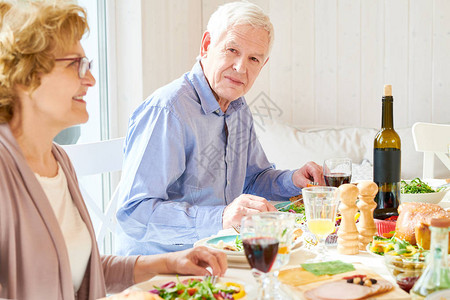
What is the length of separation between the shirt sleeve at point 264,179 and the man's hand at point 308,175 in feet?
0.13

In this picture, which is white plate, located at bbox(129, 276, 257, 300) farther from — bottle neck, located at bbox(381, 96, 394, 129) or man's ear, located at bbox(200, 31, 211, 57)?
man's ear, located at bbox(200, 31, 211, 57)

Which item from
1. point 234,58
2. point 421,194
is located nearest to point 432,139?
point 421,194

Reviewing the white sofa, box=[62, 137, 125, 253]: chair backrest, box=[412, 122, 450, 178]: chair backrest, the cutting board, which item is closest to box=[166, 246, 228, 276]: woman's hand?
the cutting board

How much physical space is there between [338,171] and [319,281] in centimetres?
64

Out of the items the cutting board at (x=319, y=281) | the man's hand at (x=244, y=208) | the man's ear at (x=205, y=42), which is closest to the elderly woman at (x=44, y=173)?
the cutting board at (x=319, y=281)

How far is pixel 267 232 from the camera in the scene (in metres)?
1.00

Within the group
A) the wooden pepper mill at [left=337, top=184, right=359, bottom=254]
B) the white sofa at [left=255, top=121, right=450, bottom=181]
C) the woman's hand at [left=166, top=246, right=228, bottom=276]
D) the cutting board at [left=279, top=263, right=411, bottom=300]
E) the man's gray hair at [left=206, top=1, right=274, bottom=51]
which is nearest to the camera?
the cutting board at [left=279, top=263, right=411, bottom=300]

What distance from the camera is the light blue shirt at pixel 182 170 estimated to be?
5.87 feet

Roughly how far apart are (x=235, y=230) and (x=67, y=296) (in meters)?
0.55

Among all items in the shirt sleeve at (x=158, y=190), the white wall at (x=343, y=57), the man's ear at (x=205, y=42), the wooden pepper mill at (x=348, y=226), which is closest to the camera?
the wooden pepper mill at (x=348, y=226)

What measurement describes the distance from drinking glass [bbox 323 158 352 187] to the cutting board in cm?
51

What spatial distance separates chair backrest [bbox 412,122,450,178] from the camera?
301 cm

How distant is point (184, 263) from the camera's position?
126 cm

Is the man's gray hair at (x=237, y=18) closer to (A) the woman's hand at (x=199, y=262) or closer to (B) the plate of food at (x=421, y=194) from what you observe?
(B) the plate of food at (x=421, y=194)
